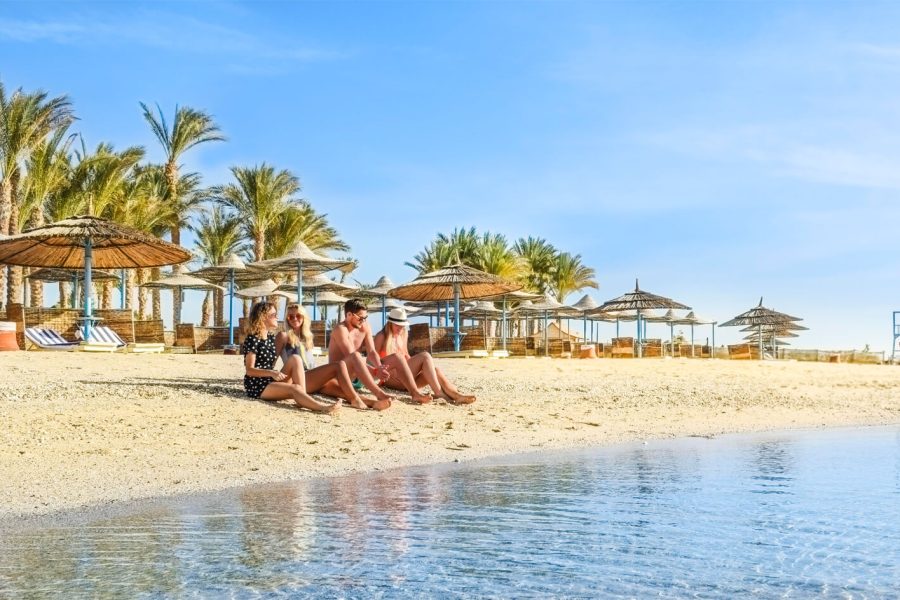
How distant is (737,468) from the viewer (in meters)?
7.37

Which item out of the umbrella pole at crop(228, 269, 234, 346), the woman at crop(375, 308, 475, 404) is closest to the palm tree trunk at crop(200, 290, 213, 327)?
the umbrella pole at crop(228, 269, 234, 346)

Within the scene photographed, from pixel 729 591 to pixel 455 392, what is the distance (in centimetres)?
688

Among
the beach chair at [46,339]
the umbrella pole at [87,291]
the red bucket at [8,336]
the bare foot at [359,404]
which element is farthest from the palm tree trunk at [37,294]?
the bare foot at [359,404]

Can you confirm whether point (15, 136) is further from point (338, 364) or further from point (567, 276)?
point (567, 276)

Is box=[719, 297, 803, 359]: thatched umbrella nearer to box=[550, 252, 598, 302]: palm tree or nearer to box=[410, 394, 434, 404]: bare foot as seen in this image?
box=[550, 252, 598, 302]: palm tree

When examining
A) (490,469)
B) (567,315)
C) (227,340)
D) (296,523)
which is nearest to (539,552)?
(296,523)

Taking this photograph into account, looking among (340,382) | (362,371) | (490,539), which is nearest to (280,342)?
(340,382)

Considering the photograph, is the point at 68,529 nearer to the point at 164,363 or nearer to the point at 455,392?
the point at 455,392

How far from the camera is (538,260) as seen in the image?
52.2m

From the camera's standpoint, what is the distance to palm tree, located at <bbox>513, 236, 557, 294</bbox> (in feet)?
171

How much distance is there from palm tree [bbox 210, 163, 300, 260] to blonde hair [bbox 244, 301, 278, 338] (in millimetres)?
27867

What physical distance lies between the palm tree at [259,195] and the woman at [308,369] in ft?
90.2

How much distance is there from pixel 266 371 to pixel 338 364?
2.46 feet

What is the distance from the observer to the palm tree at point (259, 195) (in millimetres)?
36125
